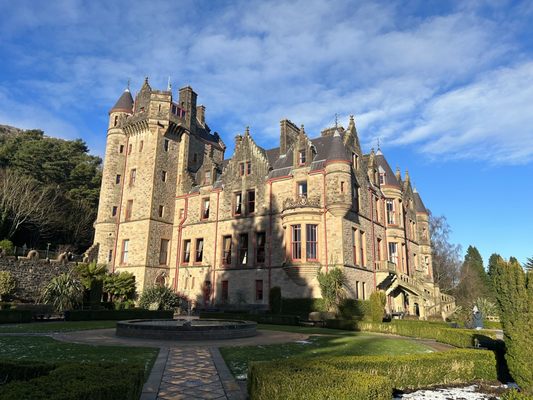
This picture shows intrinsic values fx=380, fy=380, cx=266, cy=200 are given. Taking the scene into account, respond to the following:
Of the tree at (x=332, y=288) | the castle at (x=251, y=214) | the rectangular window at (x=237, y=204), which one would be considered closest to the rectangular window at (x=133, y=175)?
the castle at (x=251, y=214)

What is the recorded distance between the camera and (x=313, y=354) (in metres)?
13.2

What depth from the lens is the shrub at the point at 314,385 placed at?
20.9ft

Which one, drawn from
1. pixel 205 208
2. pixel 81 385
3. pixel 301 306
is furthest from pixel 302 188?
pixel 81 385

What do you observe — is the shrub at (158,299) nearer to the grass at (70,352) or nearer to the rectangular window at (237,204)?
the rectangular window at (237,204)

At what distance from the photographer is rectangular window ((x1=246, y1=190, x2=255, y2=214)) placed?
116ft

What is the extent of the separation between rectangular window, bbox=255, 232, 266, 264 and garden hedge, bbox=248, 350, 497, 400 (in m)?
22.8

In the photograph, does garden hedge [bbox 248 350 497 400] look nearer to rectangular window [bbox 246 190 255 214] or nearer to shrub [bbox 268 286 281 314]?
shrub [bbox 268 286 281 314]

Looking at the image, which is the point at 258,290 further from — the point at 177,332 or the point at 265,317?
the point at 177,332

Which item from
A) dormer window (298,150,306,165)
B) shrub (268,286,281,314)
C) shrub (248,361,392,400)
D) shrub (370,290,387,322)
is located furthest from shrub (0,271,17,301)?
shrub (248,361,392,400)

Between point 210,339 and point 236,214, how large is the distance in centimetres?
1967

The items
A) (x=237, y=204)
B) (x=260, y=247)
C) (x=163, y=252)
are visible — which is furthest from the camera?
(x=163, y=252)

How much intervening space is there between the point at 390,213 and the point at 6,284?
3488 cm

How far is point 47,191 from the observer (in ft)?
155

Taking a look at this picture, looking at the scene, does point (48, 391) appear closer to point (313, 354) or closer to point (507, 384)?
point (313, 354)
